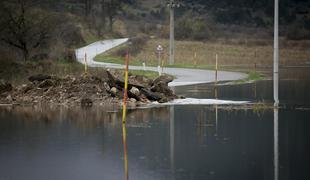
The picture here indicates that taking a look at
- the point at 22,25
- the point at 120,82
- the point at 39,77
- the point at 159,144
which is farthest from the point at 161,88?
the point at 22,25

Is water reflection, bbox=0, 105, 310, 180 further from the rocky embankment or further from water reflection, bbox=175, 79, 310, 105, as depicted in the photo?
water reflection, bbox=175, 79, 310, 105

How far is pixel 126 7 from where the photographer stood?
130250 millimetres

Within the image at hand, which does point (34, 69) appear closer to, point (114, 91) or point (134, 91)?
point (114, 91)

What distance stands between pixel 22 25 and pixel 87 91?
16.5 meters

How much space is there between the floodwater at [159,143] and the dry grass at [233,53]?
34391mm

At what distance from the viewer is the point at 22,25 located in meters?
39.8

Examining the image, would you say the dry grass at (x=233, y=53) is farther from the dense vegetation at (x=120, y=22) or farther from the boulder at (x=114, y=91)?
the boulder at (x=114, y=91)

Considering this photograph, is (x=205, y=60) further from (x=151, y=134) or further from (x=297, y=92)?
(x=151, y=134)

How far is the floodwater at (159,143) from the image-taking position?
12.0m

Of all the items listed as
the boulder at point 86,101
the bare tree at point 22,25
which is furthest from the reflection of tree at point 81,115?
the bare tree at point 22,25

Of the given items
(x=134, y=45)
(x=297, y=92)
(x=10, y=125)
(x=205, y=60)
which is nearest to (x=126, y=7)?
(x=134, y=45)

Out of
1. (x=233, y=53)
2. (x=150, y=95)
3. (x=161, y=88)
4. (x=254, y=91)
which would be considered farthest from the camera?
(x=233, y=53)

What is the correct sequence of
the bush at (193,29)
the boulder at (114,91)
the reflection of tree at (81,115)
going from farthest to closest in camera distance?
the bush at (193,29) → the boulder at (114,91) → the reflection of tree at (81,115)

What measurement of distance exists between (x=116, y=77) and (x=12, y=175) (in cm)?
1244
